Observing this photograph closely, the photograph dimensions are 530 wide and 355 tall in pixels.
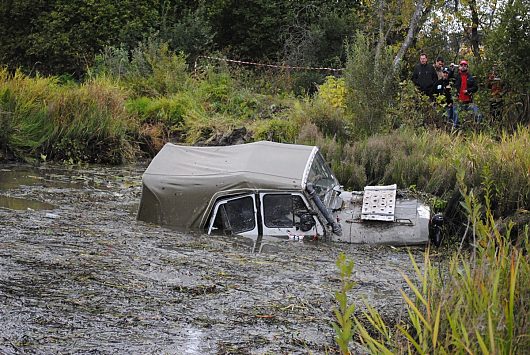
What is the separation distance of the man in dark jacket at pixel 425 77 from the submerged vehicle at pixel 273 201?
305 inches

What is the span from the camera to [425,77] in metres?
19.3

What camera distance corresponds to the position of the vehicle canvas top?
1109 centimetres

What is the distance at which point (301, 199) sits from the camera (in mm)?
10836

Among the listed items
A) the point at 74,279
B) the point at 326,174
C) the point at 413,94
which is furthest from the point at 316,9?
the point at 74,279

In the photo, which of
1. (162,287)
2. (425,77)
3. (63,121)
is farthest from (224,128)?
(162,287)

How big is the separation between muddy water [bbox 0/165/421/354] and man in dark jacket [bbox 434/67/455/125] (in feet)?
28.3

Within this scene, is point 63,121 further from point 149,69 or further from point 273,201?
point 273,201

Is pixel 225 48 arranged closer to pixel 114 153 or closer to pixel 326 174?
pixel 114 153

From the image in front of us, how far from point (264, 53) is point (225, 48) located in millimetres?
1794

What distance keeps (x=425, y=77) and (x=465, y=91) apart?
4.31 ft

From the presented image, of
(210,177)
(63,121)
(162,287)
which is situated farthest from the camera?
(63,121)

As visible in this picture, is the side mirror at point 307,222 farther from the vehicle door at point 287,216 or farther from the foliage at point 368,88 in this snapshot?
the foliage at point 368,88

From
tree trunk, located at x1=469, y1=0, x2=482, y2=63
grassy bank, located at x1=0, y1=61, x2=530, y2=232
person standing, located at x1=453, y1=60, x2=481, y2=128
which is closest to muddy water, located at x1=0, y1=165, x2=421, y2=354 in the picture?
grassy bank, located at x1=0, y1=61, x2=530, y2=232

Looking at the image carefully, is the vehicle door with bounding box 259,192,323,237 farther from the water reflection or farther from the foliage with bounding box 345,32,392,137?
the foliage with bounding box 345,32,392,137
